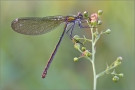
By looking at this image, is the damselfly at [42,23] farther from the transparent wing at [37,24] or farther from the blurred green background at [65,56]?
the blurred green background at [65,56]

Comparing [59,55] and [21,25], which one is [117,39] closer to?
[59,55]

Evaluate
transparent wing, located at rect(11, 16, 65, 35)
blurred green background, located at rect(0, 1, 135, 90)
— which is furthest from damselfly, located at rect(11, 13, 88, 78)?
blurred green background, located at rect(0, 1, 135, 90)

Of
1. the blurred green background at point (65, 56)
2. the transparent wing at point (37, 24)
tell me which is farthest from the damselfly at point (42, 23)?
the blurred green background at point (65, 56)

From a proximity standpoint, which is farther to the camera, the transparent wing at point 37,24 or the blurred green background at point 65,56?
the blurred green background at point 65,56

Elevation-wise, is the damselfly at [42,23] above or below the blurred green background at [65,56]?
above

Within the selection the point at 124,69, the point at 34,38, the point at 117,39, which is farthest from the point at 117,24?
the point at 34,38

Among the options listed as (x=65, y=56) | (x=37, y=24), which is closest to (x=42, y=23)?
(x=37, y=24)
